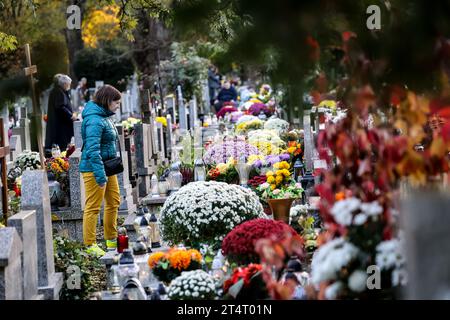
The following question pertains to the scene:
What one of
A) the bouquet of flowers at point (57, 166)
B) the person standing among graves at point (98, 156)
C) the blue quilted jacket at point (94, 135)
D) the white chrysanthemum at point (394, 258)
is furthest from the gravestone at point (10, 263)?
the bouquet of flowers at point (57, 166)

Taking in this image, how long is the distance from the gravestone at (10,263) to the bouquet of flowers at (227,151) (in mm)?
7431

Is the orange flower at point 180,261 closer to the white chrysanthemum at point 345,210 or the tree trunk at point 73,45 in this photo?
the white chrysanthemum at point 345,210

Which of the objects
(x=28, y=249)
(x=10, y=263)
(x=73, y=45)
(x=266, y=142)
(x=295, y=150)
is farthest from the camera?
(x=73, y=45)

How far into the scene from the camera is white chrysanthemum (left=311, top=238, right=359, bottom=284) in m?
5.86

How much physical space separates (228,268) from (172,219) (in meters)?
1.72

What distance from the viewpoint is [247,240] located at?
7.93m

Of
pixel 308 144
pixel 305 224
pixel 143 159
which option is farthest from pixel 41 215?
pixel 143 159

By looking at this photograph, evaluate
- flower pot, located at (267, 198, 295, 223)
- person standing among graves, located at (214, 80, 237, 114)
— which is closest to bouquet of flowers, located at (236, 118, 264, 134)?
flower pot, located at (267, 198, 295, 223)

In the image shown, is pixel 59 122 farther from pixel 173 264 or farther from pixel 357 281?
pixel 357 281

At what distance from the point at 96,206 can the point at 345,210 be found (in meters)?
6.35

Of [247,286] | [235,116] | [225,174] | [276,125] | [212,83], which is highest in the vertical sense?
[212,83]

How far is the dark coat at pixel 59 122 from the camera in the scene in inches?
725

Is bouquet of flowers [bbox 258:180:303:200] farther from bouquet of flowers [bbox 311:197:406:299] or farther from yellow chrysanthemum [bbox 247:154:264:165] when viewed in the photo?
bouquet of flowers [bbox 311:197:406:299]

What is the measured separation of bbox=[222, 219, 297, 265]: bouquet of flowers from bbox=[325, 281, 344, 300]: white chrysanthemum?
Answer: 177 centimetres
